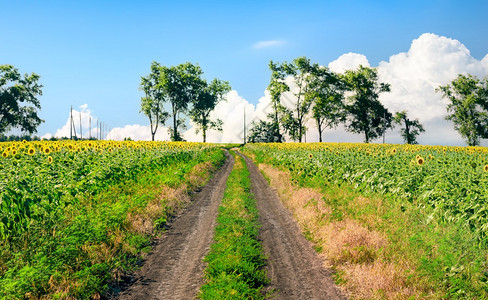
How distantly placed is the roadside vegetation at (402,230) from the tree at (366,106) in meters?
58.9

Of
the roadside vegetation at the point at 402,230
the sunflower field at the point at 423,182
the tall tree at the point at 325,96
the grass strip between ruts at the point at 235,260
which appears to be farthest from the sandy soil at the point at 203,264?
the tall tree at the point at 325,96

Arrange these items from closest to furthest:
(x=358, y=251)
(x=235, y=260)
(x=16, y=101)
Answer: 1. (x=235, y=260)
2. (x=358, y=251)
3. (x=16, y=101)

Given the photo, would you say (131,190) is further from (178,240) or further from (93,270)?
(93,270)

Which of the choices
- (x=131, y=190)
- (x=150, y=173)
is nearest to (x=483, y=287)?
(x=131, y=190)

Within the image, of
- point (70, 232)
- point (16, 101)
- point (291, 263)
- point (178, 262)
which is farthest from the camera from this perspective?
point (16, 101)

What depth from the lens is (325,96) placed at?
66.8 meters

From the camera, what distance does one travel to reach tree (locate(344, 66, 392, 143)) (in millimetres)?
68500

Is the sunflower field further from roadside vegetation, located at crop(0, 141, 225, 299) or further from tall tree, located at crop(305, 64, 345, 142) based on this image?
tall tree, located at crop(305, 64, 345, 142)

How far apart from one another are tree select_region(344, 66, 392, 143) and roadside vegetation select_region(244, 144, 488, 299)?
193 feet

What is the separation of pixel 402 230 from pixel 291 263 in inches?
116

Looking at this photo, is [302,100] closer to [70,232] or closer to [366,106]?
[366,106]

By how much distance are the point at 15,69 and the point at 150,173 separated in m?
59.9

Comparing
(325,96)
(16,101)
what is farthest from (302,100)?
(16,101)

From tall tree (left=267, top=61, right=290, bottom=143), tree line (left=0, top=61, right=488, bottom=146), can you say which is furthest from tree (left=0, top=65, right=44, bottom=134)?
tall tree (left=267, top=61, right=290, bottom=143)
